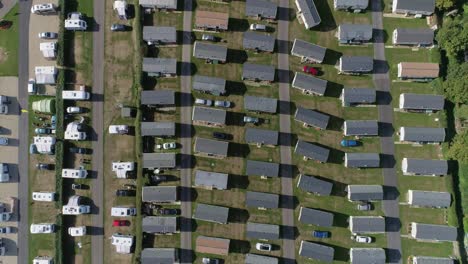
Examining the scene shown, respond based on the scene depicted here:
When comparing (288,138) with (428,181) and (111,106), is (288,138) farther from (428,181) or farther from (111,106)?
(111,106)

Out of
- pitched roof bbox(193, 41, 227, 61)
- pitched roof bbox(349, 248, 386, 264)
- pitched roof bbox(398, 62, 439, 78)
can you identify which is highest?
pitched roof bbox(193, 41, 227, 61)

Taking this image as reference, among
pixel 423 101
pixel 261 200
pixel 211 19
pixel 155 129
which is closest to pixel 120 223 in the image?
pixel 155 129

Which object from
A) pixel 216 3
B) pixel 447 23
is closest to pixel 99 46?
pixel 216 3

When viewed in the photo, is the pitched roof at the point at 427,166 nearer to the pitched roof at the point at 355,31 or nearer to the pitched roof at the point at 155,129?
the pitched roof at the point at 355,31

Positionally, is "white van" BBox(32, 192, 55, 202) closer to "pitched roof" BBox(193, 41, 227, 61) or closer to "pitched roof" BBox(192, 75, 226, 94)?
"pitched roof" BBox(192, 75, 226, 94)

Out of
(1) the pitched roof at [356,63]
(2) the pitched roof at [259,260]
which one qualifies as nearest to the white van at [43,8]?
(1) the pitched roof at [356,63]

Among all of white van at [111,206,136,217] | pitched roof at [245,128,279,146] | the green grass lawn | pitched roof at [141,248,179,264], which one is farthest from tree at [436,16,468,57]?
the green grass lawn
